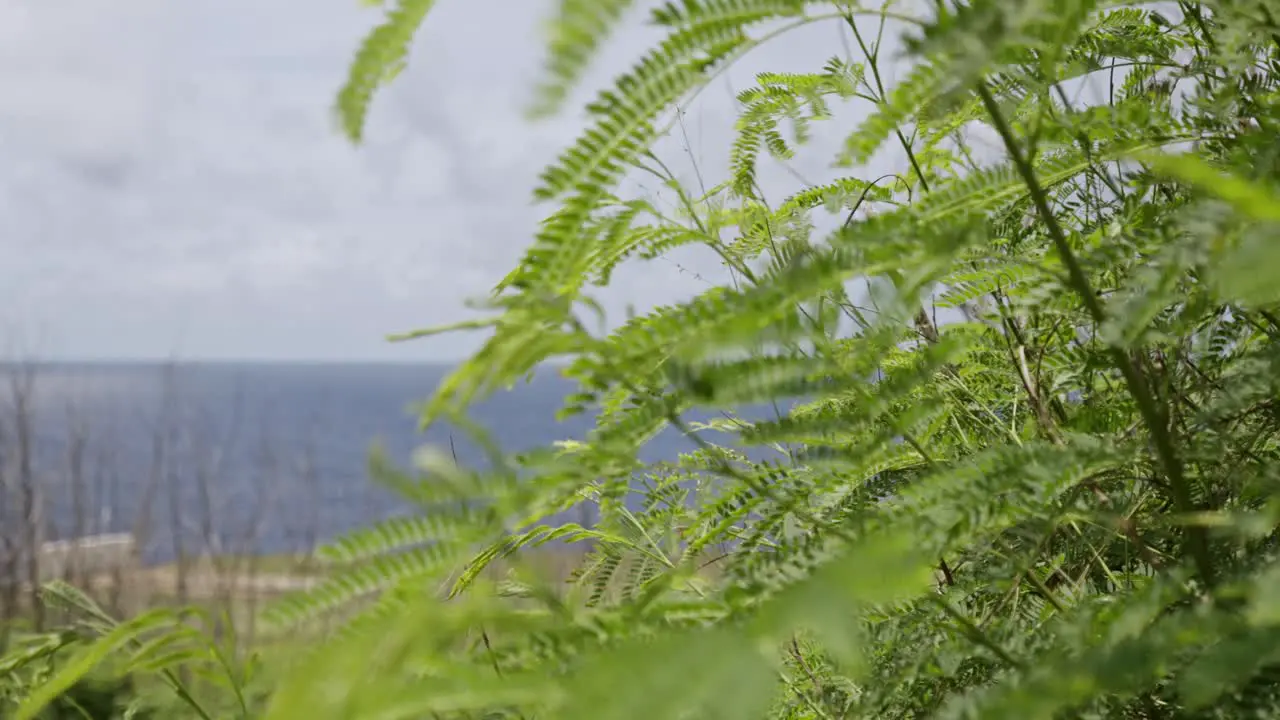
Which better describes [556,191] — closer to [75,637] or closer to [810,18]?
[810,18]

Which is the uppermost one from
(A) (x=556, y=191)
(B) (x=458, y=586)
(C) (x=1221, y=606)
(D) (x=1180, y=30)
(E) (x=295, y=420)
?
(D) (x=1180, y=30)

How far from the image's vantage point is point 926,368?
0.53m

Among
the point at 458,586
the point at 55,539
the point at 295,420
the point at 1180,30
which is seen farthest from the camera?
the point at 295,420

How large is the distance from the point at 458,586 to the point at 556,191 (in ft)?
1.43

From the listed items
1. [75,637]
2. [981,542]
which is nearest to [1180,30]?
[981,542]

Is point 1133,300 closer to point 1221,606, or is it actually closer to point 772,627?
point 1221,606

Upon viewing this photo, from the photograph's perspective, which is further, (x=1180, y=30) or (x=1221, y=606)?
(x=1180, y=30)

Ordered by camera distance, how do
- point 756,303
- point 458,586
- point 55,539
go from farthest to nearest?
point 55,539
point 458,586
point 756,303

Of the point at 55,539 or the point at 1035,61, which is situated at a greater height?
the point at 1035,61

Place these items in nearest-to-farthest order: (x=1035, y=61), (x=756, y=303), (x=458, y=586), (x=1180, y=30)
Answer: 1. (x=756, y=303)
2. (x=1035, y=61)
3. (x=458, y=586)
4. (x=1180, y=30)

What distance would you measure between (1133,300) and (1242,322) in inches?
17.0

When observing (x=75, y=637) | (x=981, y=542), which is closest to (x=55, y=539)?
(x=75, y=637)

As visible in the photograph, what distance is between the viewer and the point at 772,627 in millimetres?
323

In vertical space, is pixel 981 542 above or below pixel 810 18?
below
